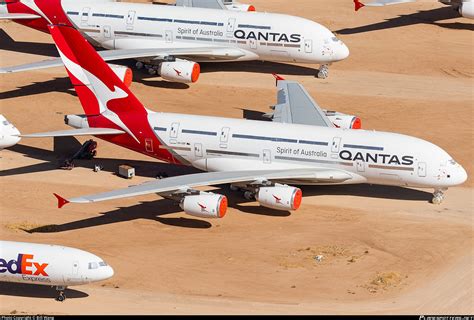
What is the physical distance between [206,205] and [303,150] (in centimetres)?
847

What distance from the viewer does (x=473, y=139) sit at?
102m

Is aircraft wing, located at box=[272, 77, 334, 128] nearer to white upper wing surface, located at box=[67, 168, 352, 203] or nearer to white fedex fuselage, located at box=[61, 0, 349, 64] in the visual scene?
white upper wing surface, located at box=[67, 168, 352, 203]

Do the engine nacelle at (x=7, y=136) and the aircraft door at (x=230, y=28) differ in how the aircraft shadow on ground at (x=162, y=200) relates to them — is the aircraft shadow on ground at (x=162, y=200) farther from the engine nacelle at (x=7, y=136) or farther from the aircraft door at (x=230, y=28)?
the aircraft door at (x=230, y=28)

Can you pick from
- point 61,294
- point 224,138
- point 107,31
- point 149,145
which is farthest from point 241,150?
point 107,31

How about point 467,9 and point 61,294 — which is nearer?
point 61,294

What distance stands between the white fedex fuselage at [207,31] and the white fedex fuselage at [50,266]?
42727mm

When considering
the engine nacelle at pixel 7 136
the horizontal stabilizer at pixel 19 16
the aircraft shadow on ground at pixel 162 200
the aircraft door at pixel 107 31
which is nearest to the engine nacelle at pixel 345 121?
the aircraft shadow on ground at pixel 162 200

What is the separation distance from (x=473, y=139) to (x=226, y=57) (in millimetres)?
23007

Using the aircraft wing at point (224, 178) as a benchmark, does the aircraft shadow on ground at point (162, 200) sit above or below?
below

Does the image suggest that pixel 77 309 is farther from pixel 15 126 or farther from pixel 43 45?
pixel 43 45

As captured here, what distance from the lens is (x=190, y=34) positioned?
11400 centimetres

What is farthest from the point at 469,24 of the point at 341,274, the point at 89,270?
the point at 89,270

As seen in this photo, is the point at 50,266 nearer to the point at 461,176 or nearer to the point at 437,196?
the point at 437,196

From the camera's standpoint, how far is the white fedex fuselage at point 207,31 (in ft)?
370
